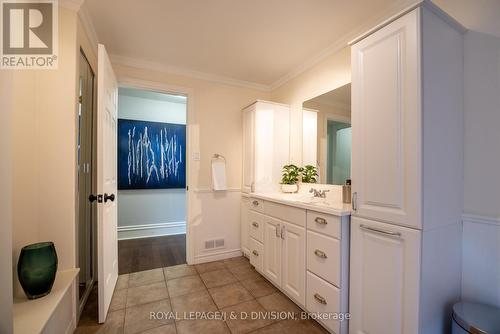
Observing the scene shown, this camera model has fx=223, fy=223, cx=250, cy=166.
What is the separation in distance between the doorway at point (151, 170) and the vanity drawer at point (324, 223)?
235 centimetres

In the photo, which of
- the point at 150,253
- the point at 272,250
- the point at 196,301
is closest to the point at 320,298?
the point at 272,250

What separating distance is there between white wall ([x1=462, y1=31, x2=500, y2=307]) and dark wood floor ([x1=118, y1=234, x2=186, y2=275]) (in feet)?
8.98

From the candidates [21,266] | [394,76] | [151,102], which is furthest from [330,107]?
[151,102]

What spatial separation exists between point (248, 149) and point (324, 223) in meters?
1.54

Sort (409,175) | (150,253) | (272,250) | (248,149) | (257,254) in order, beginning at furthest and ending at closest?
(150,253), (248,149), (257,254), (272,250), (409,175)

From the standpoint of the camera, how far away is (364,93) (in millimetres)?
1419

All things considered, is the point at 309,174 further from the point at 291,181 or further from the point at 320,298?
the point at 320,298

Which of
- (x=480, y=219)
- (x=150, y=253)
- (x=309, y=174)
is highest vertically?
(x=309, y=174)

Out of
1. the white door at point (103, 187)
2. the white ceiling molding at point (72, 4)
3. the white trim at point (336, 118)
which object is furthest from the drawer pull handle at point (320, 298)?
the white ceiling molding at point (72, 4)

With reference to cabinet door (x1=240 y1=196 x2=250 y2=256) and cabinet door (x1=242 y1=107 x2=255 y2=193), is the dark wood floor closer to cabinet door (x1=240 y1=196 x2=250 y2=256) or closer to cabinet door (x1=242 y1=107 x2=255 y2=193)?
cabinet door (x1=240 y1=196 x2=250 y2=256)

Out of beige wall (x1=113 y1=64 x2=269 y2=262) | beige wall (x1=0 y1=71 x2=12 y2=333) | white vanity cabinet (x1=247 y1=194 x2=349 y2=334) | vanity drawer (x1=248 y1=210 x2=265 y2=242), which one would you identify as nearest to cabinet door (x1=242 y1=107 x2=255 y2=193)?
beige wall (x1=113 y1=64 x2=269 y2=262)

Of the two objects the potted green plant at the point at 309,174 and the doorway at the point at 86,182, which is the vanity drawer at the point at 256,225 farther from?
the doorway at the point at 86,182

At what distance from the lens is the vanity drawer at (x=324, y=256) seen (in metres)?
1.52

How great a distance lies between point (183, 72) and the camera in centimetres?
277
